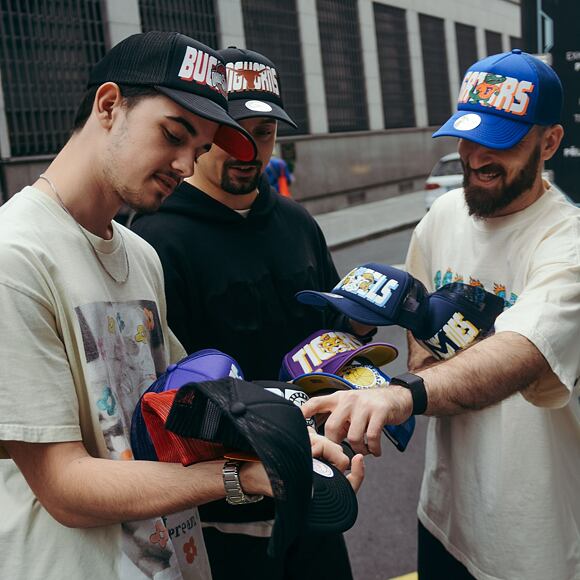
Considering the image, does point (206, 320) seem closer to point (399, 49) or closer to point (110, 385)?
point (110, 385)

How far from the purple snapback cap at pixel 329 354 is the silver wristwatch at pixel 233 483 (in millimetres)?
645

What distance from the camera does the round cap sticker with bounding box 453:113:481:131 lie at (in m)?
2.43

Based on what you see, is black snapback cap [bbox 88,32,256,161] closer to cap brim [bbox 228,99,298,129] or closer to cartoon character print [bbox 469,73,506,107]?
cap brim [bbox 228,99,298,129]

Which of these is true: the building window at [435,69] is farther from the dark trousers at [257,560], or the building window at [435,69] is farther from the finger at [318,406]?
the finger at [318,406]

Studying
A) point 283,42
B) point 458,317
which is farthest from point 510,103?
point 283,42

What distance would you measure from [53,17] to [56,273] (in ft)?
45.9

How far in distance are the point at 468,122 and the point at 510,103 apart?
0.48 ft

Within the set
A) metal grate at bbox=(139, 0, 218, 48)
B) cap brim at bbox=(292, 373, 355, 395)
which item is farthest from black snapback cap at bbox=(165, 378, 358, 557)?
metal grate at bbox=(139, 0, 218, 48)

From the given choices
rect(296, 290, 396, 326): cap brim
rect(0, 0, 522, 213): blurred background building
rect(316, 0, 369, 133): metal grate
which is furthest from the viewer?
rect(316, 0, 369, 133): metal grate

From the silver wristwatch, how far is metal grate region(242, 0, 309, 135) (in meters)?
16.9

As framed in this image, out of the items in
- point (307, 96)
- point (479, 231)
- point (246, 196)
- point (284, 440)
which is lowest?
point (284, 440)

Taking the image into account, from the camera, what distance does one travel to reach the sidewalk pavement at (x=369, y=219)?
50.4ft

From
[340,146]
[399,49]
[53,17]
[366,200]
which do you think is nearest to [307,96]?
[340,146]

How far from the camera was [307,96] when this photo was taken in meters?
19.5
